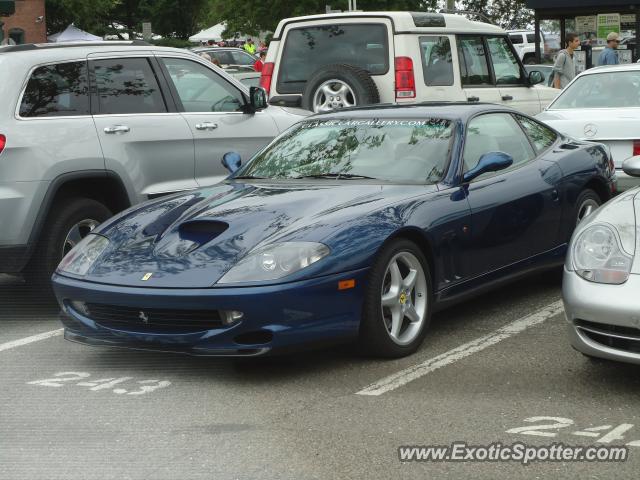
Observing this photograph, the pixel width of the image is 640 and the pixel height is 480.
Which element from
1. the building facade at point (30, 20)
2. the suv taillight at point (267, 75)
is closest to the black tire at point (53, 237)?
the suv taillight at point (267, 75)

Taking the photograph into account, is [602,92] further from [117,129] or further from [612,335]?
[612,335]

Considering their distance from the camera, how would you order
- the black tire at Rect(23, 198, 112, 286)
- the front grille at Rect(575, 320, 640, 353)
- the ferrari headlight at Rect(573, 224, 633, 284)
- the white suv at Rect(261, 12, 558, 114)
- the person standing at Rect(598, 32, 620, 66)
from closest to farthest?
the front grille at Rect(575, 320, 640, 353), the ferrari headlight at Rect(573, 224, 633, 284), the black tire at Rect(23, 198, 112, 286), the white suv at Rect(261, 12, 558, 114), the person standing at Rect(598, 32, 620, 66)

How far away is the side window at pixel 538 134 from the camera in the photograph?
8.07m

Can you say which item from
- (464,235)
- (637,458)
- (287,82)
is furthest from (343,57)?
(637,458)

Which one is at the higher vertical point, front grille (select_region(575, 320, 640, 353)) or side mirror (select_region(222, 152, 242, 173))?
side mirror (select_region(222, 152, 242, 173))

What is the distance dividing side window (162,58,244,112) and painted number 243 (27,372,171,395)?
3.25 metres

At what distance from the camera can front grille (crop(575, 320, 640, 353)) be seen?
5.44 meters

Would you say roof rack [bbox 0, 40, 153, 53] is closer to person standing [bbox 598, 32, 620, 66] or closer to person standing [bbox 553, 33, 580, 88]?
person standing [bbox 553, 33, 580, 88]

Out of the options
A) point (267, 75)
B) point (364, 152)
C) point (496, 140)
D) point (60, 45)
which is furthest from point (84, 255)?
point (267, 75)

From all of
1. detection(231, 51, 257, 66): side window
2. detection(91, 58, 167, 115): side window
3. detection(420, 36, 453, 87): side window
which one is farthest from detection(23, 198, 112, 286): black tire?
detection(231, 51, 257, 66): side window

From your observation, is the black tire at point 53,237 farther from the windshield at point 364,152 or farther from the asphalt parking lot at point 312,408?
the windshield at point 364,152

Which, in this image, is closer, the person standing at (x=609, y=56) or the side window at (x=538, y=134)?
the side window at (x=538, y=134)

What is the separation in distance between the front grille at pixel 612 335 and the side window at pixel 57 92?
4.12 m

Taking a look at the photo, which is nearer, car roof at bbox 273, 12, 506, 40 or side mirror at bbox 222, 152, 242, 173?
side mirror at bbox 222, 152, 242, 173
